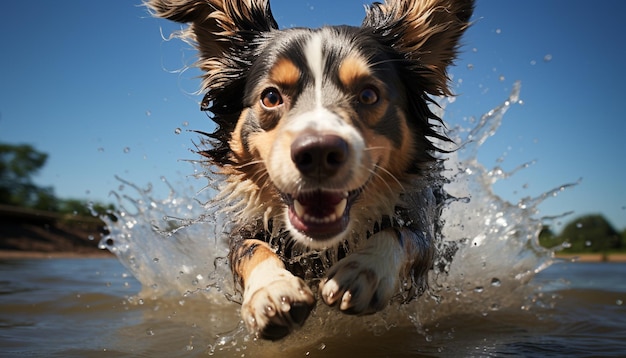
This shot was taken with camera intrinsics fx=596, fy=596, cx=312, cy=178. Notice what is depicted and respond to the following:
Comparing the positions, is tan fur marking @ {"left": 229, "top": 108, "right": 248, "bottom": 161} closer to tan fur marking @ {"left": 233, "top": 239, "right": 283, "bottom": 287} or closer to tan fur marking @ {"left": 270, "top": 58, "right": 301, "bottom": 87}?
tan fur marking @ {"left": 270, "top": 58, "right": 301, "bottom": 87}

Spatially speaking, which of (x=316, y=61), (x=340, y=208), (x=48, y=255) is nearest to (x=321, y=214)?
(x=340, y=208)

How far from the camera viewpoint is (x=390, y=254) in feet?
10.0

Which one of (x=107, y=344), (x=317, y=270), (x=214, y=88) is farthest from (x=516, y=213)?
(x=107, y=344)

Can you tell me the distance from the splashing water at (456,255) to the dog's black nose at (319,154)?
86.7 inches

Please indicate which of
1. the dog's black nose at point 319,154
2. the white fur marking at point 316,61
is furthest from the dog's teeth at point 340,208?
the white fur marking at point 316,61

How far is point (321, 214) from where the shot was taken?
3084 millimetres

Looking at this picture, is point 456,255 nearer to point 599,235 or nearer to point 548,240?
point 548,240

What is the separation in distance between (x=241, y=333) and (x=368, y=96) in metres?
1.61

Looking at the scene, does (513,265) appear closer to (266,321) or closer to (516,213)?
(516,213)

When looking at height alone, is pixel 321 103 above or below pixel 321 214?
above

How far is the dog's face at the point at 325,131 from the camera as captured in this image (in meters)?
2.86

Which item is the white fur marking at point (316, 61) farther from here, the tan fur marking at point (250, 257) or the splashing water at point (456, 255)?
the splashing water at point (456, 255)

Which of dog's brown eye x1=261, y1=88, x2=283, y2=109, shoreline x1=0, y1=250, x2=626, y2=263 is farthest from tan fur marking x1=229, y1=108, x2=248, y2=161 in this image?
shoreline x1=0, y1=250, x2=626, y2=263

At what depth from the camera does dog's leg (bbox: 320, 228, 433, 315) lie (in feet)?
8.89
